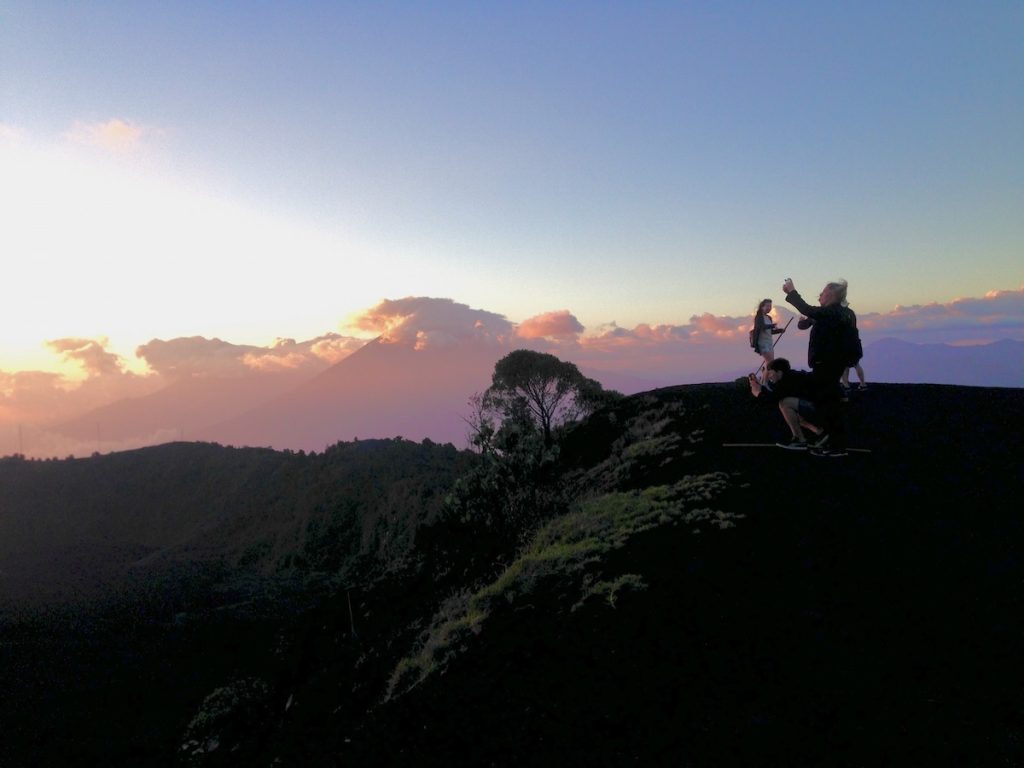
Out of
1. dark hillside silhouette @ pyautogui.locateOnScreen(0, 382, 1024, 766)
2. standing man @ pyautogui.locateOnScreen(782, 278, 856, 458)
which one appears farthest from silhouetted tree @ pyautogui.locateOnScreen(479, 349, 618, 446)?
standing man @ pyautogui.locateOnScreen(782, 278, 856, 458)

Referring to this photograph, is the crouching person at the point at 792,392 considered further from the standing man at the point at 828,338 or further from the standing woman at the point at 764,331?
the standing woman at the point at 764,331

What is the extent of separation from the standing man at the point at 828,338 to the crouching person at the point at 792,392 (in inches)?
11.4

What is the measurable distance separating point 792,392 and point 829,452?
5.23ft

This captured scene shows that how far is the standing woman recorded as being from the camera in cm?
1509

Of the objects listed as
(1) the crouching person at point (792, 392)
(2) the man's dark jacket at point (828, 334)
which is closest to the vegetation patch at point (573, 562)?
(1) the crouching person at point (792, 392)

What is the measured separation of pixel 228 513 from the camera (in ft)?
156

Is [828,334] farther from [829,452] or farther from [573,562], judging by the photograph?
[573,562]

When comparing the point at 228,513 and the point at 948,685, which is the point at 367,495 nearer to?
the point at 228,513

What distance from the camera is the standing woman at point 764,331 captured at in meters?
15.1

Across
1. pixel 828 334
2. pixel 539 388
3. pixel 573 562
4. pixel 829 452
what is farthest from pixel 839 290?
pixel 539 388

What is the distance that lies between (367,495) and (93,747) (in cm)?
2598

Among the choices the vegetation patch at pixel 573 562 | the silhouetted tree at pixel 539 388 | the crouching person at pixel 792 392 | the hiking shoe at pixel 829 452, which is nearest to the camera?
the vegetation patch at pixel 573 562

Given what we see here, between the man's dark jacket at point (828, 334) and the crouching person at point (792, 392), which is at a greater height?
the man's dark jacket at point (828, 334)

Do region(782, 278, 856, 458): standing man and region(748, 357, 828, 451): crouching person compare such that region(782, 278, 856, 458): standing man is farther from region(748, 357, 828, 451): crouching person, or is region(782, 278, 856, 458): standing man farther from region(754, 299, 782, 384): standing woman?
region(754, 299, 782, 384): standing woman
